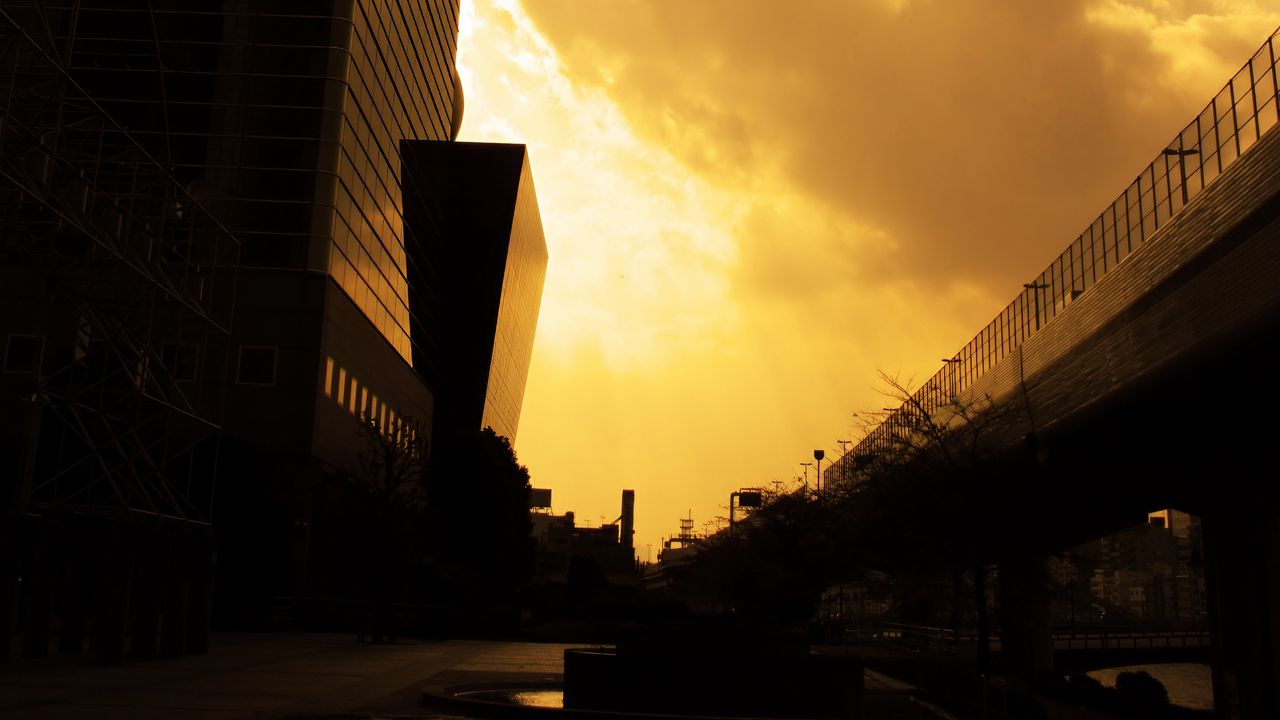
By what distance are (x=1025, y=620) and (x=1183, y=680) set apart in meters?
56.3

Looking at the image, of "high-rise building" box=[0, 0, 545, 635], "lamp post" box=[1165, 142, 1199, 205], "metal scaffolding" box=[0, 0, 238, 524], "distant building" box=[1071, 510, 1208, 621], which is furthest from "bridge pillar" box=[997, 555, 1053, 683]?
"distant building" box=[1071, 510, 1208, 621]

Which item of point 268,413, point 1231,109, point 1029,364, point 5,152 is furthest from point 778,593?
point 5,152

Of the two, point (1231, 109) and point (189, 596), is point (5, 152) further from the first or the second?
point (1231, 109)

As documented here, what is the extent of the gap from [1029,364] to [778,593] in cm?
2230

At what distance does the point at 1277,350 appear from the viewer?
21.8m

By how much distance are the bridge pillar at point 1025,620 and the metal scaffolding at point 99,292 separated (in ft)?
77.4

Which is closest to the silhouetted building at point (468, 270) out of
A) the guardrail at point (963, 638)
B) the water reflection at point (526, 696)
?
the guardrail at point (963, 638)

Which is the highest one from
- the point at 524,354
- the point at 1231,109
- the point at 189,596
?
the point at 524,354

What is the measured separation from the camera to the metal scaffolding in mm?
22594

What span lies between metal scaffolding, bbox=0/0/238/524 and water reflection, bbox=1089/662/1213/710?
52945mm

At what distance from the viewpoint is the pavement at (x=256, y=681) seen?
55.1 feet

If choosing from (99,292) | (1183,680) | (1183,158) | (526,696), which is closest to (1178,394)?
(1183,158)

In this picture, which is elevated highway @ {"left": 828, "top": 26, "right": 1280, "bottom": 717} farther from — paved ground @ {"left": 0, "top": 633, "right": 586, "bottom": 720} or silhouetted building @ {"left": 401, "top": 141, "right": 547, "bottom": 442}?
silhouetted building @ {"left": 401, "top": 141, "right": 547, "bottom": 442}

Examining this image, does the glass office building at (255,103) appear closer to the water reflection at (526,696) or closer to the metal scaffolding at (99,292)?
the metal scaffolding at (99,292)
